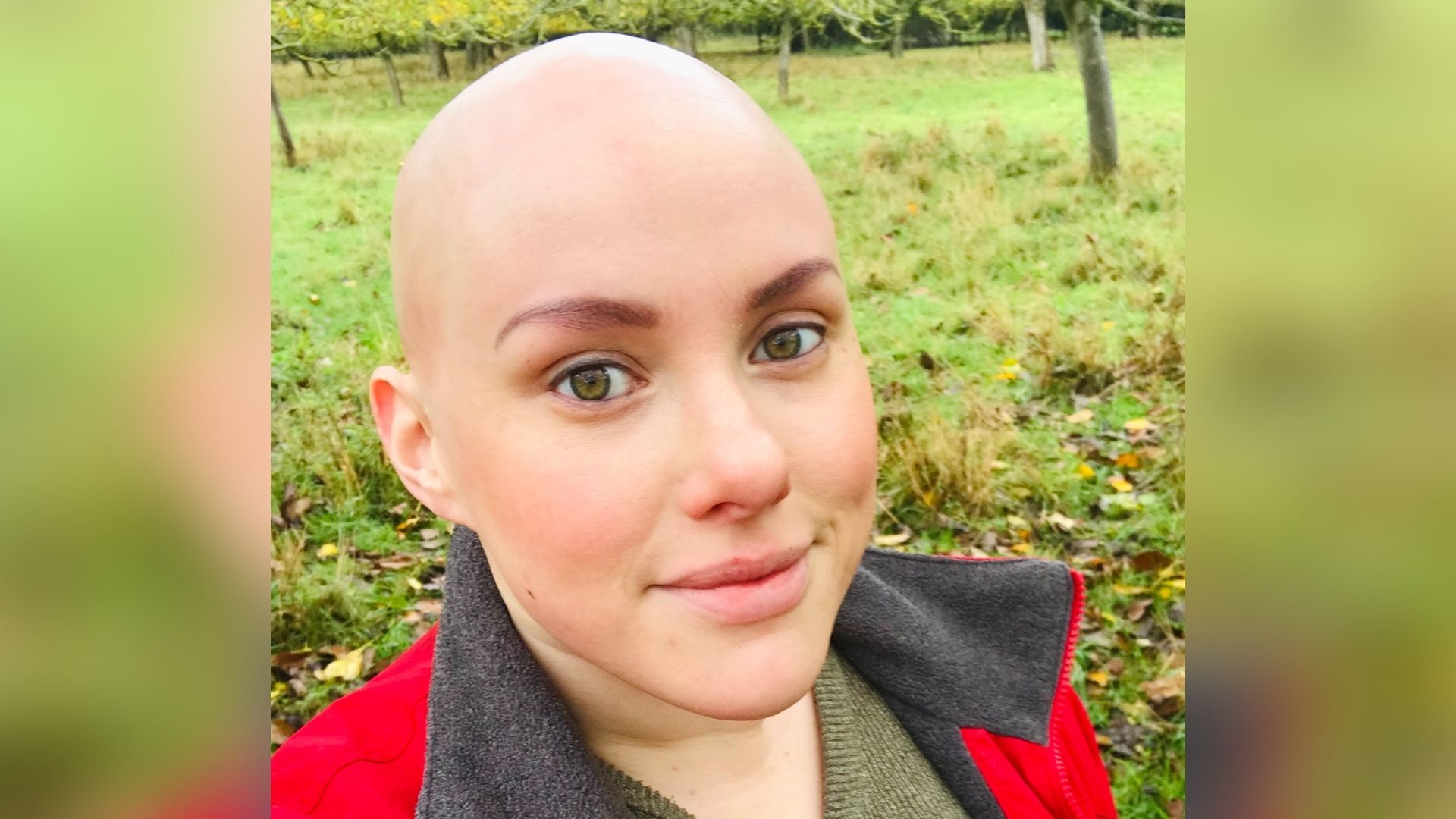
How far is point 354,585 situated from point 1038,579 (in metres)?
1.56

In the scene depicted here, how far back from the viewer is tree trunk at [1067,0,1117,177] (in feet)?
9.10

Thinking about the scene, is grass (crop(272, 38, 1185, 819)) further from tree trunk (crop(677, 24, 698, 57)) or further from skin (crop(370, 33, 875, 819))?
skin (crop(370, 33, 875, 819))

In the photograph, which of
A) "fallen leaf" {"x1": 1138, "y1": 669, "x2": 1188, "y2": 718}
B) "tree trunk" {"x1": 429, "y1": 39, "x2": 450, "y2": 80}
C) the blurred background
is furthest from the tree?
the blurred background

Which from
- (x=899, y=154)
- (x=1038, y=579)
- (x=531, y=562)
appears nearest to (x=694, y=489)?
(x=531, y=562)

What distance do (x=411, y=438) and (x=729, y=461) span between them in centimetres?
44

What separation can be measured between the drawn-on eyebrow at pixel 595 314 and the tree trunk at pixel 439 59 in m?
1.53

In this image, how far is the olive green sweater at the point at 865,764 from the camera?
121 cm

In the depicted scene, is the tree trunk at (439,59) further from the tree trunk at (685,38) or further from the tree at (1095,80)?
the tree at (1095,80)

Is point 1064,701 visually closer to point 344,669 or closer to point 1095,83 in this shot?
point 344,669

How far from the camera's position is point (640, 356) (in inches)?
34.1

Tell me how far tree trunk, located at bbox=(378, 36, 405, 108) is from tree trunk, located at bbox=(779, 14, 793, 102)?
929 millimetres
